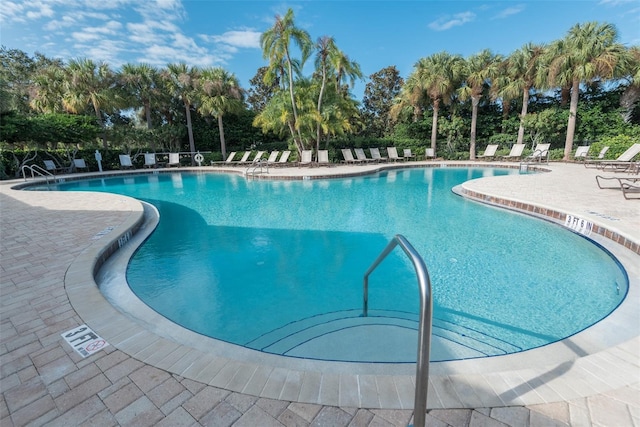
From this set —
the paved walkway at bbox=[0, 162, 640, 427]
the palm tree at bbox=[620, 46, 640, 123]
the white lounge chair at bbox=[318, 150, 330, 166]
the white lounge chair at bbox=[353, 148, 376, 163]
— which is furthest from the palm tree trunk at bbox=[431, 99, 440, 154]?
the paved walkway at bbox=[0, 162, 640, 427]

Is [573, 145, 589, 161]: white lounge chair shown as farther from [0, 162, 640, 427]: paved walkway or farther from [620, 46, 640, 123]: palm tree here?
[0, 162, 640, 427]: paved walkway

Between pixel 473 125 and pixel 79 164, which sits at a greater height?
pixel 473 125

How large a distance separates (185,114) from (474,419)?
75.9 feet

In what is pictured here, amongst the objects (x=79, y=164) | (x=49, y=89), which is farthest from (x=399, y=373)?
(x=49, y=89)

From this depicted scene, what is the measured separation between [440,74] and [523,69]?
13.9ft

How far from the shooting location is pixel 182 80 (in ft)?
59.7

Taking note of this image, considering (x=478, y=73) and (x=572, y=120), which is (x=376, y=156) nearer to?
(x=478, y=73)

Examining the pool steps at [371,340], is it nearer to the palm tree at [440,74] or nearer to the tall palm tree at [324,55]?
the tall palm tree at [324,55]

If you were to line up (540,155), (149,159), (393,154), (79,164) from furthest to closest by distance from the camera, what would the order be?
1. (393,154)
2. (149,159)
3. (79,164)
4. (540,155)

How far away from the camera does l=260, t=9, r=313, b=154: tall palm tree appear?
1446 centimetres

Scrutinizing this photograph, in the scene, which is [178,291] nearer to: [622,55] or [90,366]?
[90,366]

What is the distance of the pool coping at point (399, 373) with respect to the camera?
5.48ft

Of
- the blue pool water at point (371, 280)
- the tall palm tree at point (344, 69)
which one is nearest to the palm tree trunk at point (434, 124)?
the tall palm tree at point (344, 69)

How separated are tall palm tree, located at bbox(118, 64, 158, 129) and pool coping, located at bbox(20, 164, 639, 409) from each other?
64.6 feet
